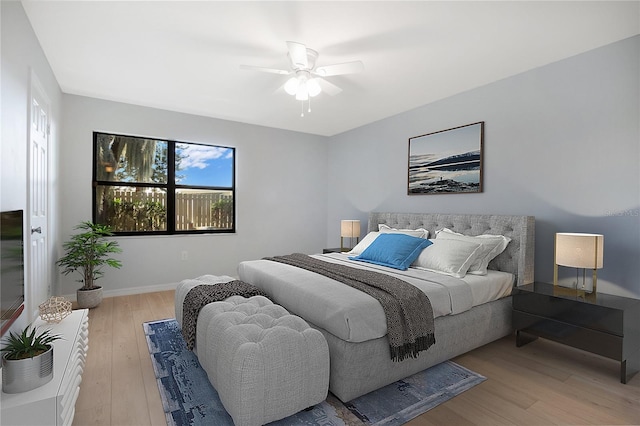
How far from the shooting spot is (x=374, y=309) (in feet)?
6.68

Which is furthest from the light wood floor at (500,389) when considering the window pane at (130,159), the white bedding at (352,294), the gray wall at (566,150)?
the window pane at (130,159)

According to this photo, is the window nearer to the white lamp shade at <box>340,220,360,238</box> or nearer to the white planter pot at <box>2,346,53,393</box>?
the white lamp shade at <box>340,220,360,238</box>

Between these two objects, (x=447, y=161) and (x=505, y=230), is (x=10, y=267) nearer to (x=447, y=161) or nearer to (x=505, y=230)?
(x=505, y=230)

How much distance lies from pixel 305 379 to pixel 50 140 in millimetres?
3382

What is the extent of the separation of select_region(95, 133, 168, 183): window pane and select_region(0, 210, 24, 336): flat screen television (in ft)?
8.06

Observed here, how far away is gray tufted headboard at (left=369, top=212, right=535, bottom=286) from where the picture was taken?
9.57 feet

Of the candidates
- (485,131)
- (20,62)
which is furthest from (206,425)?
(485,131)

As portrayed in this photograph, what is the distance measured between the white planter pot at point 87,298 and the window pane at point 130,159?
1.41m

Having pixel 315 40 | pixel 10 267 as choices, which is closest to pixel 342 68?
pixel 315 40

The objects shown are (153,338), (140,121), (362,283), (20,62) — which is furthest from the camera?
(140,121)

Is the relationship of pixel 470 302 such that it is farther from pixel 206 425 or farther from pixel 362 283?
pixel 206 425

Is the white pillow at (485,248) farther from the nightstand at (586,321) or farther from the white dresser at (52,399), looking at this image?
the white dresser at (52,399)

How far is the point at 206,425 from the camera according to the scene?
1.73 meters

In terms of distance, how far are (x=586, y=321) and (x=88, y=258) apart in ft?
15.5
